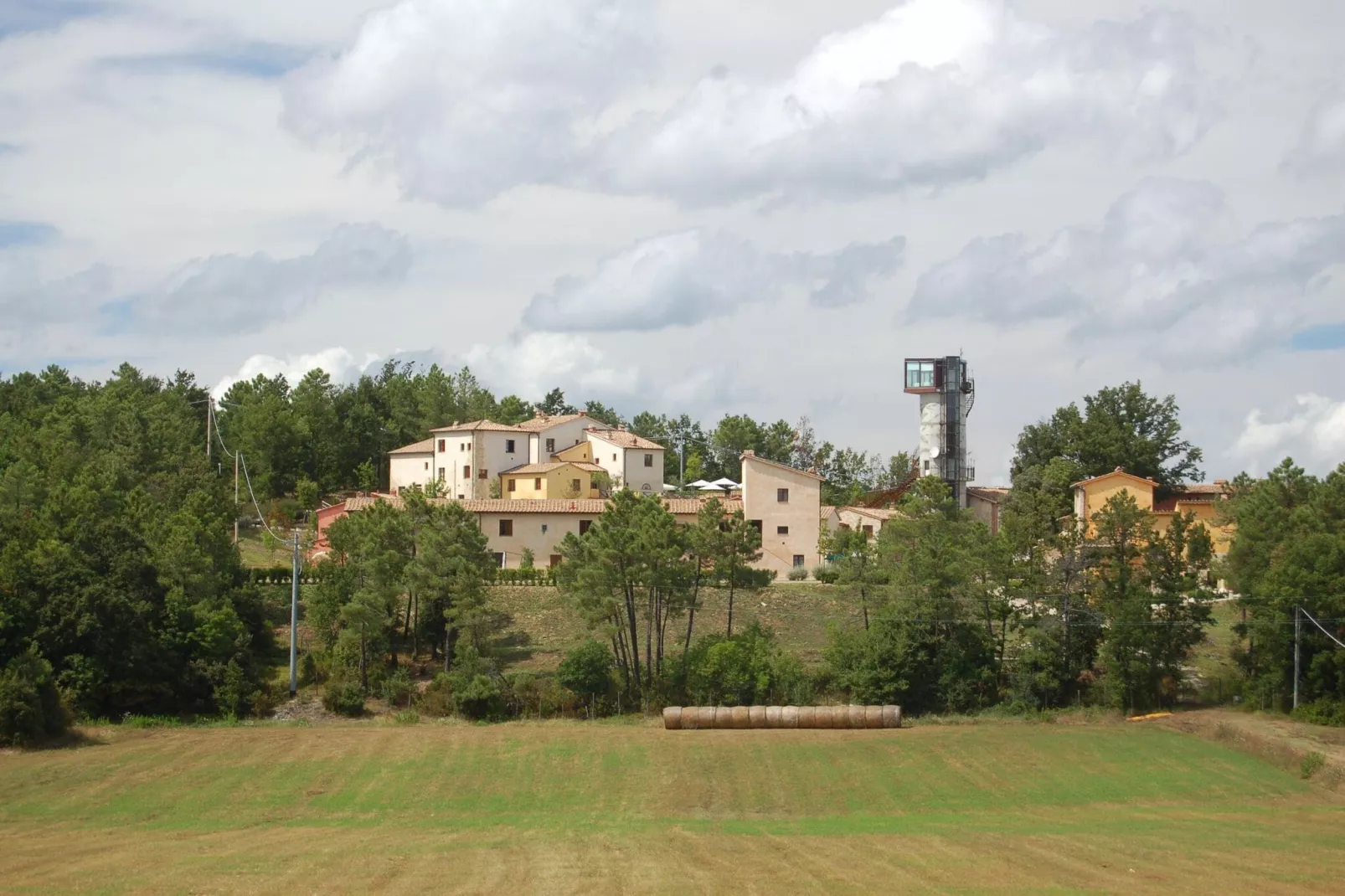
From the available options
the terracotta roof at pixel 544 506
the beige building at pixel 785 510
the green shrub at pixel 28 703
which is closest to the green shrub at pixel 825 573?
the beige building at pixel 785 510

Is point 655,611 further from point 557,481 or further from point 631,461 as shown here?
point 631,461

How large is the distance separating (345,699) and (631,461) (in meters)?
34.7

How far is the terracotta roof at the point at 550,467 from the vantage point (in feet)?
270

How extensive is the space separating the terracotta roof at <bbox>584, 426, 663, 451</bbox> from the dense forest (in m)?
22.1

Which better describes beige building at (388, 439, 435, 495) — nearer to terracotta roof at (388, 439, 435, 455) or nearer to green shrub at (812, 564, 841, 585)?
terracotta roof at (388, 439, 435, 455)

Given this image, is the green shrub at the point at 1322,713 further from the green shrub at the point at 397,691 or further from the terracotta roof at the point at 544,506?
the green shrub at the point at 397,691

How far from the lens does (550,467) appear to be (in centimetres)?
8212

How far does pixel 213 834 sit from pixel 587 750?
47.3 ft

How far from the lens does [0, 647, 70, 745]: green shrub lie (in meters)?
44.9

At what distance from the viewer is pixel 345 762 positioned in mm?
43594

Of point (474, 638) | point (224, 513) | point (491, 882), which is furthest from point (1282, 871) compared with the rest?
point (224, 513)

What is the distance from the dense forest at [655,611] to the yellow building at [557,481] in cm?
1797

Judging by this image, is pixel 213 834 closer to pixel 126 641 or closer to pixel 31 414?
pixel 126 641

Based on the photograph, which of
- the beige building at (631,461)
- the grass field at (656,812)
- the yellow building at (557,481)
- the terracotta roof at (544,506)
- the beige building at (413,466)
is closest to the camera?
the grass field at (656,812)
